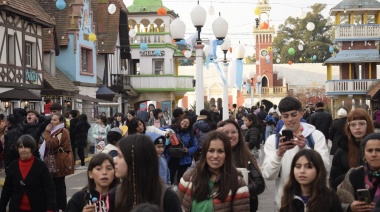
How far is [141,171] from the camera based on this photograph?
543 centimetres

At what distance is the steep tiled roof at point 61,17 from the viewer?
41812 millimetres

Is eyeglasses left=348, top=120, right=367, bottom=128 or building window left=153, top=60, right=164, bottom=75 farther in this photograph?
building window left=153, top=60, right=164, bottom=75

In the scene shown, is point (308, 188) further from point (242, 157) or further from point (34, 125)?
point (34, 125)

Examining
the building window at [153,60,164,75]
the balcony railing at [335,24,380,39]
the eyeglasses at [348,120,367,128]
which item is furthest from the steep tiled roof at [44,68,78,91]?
the eyeglasses at [348,120,367,128]

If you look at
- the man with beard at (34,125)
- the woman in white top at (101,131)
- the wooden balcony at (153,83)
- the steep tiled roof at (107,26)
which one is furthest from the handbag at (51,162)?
the wooden balcony at (153,83)

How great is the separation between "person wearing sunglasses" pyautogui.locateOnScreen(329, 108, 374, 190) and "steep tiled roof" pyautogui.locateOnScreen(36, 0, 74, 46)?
34359 millimetres

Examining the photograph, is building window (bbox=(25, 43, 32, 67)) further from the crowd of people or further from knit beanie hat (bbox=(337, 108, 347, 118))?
the crowd of people

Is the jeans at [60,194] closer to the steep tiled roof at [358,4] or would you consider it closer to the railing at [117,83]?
the railing at [117,83]

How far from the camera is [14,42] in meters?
31.2

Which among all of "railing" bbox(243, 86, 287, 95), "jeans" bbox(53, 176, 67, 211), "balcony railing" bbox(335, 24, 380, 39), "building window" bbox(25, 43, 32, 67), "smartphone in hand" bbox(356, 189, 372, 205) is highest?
"balcony railing" bbox(335, 24, 380, 39)

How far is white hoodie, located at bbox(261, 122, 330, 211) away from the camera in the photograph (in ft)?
24.1

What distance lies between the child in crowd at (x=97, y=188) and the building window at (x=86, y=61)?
121 ft

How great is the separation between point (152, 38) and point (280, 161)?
5178 centimetres

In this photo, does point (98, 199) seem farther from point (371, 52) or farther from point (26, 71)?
point (371, 52)
